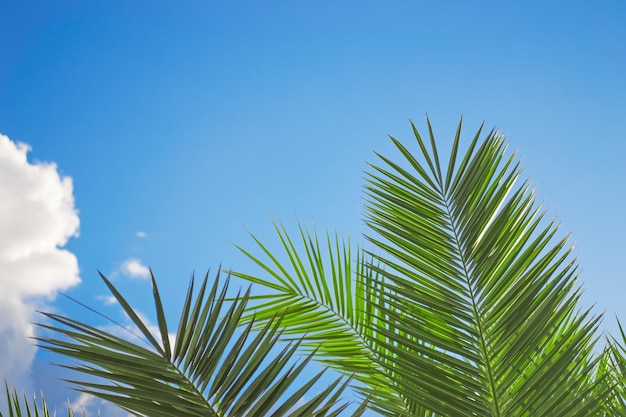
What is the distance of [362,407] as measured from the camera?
82cm

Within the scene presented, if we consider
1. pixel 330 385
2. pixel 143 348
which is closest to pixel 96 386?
pixel 143 348

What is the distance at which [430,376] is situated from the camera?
4.19ft

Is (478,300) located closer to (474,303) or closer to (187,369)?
(474,303)

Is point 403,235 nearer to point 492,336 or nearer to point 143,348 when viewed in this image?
point 492,336

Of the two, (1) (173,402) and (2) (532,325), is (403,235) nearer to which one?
(2) (532,325)

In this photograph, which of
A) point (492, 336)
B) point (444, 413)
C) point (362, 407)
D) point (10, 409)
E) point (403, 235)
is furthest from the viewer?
point (403, 235)

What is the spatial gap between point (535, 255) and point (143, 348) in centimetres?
85

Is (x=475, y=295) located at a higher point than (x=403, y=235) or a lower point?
lower

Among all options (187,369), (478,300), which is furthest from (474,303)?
(187,369)

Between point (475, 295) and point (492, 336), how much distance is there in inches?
3.8

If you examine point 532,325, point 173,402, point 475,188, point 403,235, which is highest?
point 475,188

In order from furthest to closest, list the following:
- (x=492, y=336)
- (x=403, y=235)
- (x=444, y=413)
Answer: (x=403, y=235), (x=492, y=336), (x=444, y=413)

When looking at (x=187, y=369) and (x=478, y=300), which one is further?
(x=478, y=300)

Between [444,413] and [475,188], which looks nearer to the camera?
[444,413]
